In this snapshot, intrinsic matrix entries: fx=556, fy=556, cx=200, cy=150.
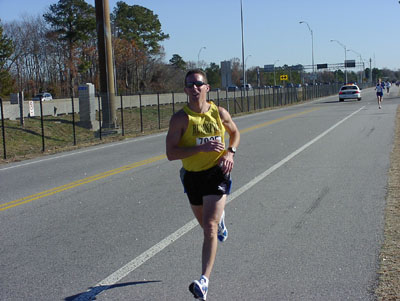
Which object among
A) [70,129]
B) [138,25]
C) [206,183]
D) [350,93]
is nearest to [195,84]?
[206,183]

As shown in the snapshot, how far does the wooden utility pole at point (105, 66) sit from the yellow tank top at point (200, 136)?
74.5 ft

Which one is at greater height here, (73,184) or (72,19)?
(72,19)

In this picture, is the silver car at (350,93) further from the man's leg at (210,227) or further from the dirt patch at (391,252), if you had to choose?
the man's leg at (210,227)

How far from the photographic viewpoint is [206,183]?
4.70m

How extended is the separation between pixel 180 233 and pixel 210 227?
2.17 m

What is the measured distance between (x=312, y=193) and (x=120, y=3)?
77783 millimetres

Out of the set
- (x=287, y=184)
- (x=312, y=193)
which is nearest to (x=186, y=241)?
(x=312, y=193)

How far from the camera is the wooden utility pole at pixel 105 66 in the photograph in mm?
27295

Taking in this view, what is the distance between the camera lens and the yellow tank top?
15.4 ft

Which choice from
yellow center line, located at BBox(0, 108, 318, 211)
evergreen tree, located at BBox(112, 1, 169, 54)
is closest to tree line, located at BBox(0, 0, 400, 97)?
evergreen tree, located at BBox(112, 1, 169, 54)

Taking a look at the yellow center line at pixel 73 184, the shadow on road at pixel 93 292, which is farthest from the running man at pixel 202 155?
the yellow center line at pixel 73 184

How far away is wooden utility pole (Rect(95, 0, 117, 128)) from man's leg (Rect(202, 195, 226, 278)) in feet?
75.0

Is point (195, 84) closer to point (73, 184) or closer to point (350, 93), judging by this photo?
point (73, 184)

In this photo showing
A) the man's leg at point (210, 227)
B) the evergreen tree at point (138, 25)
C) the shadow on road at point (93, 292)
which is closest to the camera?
the man's leg at point (210, 227)
